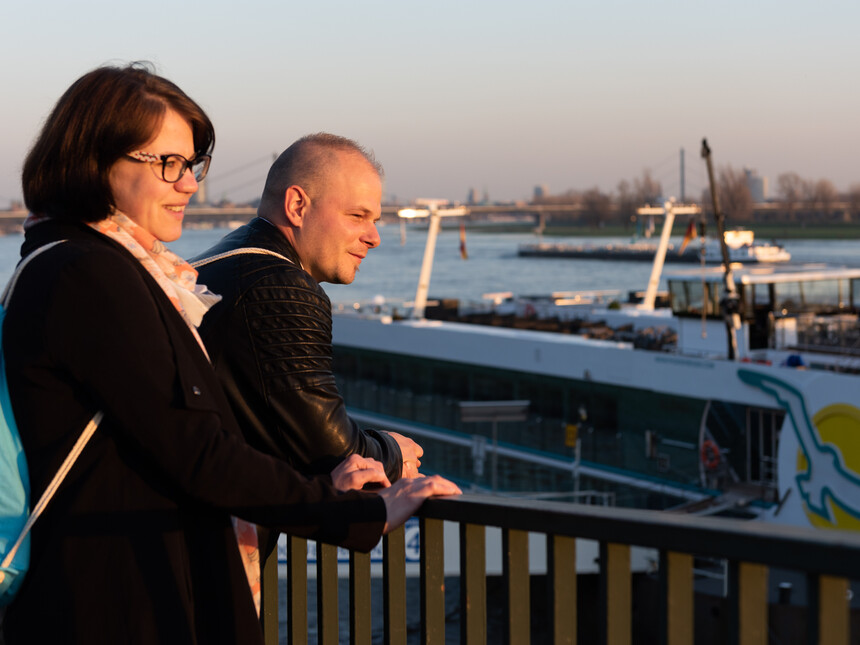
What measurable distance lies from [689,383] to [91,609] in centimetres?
1593

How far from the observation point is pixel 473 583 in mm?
2098

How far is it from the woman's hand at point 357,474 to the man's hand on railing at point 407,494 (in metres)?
0.04

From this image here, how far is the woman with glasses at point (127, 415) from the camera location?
1.66 metres

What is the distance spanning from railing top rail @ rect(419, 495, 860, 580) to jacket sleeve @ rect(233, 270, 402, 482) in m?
0.22

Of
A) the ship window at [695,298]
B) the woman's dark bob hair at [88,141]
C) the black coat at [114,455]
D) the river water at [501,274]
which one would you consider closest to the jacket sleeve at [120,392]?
the black coat at [114,455]

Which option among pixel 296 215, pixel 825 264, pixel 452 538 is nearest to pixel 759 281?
pixel 825 264

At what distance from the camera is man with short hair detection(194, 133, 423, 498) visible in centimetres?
213

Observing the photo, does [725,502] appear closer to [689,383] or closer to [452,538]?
[689,383]

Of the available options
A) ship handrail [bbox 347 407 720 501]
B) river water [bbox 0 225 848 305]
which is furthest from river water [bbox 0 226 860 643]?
ship handrail [bbox 347 407 720 501]

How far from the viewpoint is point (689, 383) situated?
16953 mm

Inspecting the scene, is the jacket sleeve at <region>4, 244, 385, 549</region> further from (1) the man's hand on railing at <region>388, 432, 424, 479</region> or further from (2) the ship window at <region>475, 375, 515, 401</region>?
(2) the ship window at <region>475, 375, 515, 401</region>

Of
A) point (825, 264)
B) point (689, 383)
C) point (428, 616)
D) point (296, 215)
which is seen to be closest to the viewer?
point (428, 616)

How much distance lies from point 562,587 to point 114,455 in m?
0.79

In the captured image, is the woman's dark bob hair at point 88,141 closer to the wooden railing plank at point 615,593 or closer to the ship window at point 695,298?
the wooden railing plank at point 615,593
